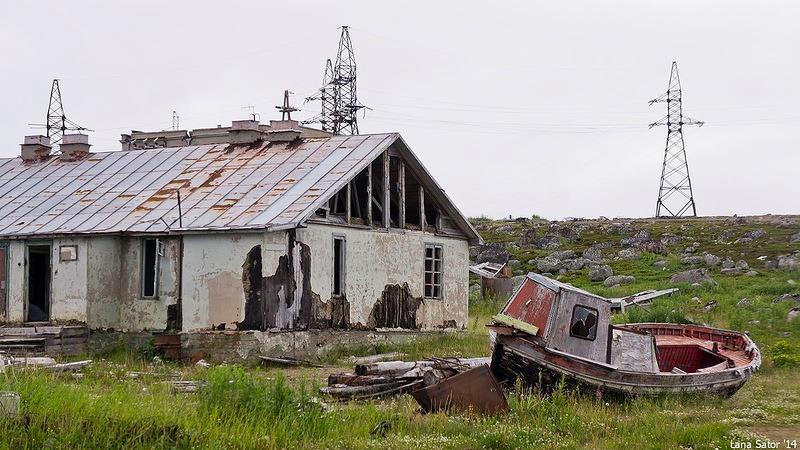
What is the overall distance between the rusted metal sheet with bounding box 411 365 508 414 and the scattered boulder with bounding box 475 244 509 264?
28765 mm

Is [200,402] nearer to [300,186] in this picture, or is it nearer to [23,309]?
[300,186]

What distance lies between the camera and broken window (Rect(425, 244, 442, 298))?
26688 mm

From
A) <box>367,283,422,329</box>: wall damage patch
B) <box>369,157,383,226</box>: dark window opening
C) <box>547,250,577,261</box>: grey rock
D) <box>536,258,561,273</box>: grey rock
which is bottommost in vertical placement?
<box>367,283,422,329</box>: wall damage patch

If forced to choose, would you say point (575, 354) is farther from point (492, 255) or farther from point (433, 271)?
point (492, 255)

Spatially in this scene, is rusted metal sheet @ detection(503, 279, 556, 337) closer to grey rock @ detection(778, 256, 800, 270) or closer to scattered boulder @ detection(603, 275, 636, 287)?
scattered boulder @ detection(603, 275, 636, 287)

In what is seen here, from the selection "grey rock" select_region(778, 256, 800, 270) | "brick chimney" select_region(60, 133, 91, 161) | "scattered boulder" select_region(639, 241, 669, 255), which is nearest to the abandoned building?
"brick chimney" select_region(60, 133, 91, 161)

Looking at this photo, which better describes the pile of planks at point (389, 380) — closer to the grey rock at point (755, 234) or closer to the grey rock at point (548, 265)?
the grey rock at point (548, 265)

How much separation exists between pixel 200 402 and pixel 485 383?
3.79 metres

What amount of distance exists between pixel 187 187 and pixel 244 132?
9.22 ft

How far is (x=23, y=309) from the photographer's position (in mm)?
23938

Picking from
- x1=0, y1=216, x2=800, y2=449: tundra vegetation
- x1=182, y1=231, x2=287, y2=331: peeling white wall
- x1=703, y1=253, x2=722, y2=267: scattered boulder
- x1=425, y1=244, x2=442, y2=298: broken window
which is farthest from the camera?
x1=703, y1=253, x2=722, y2=267: scattered boulder

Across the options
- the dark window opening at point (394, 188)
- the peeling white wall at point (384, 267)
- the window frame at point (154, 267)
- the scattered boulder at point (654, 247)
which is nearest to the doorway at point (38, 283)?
the window frame at point (154, 267)

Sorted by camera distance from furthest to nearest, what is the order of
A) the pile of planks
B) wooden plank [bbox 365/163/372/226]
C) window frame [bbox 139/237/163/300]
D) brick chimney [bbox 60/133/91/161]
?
brick chimney [bbox 60/133/91/161], wooden plank [bbox 365/163/372/226], window frame [bbox 139/237/163/300], the pile of planks

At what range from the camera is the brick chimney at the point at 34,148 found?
1167 inches
